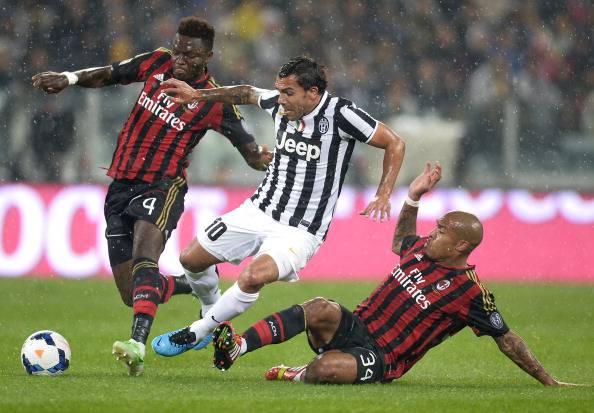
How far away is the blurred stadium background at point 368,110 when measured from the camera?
46.0 ft

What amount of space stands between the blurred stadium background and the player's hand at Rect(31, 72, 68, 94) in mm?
5368

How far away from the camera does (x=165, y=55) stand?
8.65 metres

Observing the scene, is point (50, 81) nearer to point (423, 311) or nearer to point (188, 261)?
point (188, 261)

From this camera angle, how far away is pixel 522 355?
689cm

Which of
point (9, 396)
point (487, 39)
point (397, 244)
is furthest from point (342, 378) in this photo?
point (487, 39)

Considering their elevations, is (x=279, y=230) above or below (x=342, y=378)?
above

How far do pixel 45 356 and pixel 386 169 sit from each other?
2348mm

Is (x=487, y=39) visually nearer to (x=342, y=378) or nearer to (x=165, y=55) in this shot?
(x=165, y=55)

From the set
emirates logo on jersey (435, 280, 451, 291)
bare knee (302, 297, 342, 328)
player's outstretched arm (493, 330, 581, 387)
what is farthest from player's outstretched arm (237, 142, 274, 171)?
player's outstretched arm (493, 330, 581, 387)

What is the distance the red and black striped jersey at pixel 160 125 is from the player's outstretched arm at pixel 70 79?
80 millimetres

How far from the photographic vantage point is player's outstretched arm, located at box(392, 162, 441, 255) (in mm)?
7410

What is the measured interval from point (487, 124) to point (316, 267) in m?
3.03

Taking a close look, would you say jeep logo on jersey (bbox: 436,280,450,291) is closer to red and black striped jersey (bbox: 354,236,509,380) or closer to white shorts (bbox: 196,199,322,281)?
red and black striped jersey (bbox: 354,236,509,380)

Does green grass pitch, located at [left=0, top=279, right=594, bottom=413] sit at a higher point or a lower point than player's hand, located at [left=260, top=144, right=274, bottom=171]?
lower
